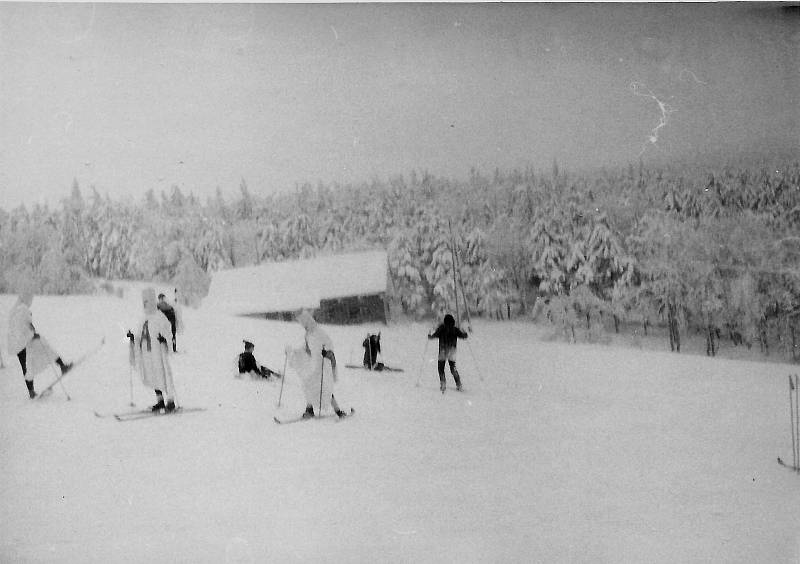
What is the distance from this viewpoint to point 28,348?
11.0ft

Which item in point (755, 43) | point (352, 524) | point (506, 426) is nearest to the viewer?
point (352, 524)

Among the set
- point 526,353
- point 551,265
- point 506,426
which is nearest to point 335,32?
point 551,265

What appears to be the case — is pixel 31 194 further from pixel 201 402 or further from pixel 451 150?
pixel 451 150

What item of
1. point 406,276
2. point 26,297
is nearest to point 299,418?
point 406,276

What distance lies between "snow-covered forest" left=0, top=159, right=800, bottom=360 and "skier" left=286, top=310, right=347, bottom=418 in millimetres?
421

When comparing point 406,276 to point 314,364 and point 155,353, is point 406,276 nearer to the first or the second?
point 314,364

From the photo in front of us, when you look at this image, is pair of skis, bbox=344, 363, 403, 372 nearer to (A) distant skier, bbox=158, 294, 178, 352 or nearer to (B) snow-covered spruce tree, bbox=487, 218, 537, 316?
(B) snow-covered spruce tree, bbox=487, 218, 537, 316

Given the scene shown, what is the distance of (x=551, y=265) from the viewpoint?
357 cm

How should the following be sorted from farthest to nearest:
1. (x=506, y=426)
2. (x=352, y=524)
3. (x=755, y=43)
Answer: (x=755, y=43), (x=506, y=426), (x=352, y=524)

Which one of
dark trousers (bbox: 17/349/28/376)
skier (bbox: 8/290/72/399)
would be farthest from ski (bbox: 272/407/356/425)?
dark trousers (bbox: 17/349/28/376)

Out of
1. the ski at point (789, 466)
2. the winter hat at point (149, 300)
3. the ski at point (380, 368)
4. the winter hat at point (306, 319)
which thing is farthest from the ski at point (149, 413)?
the ski at point (789, 466)

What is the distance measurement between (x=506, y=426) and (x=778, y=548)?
142 cm

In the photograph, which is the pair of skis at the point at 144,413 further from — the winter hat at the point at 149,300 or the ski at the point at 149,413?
the winter hat at the point at 149,300

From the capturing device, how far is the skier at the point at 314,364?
3400mm
